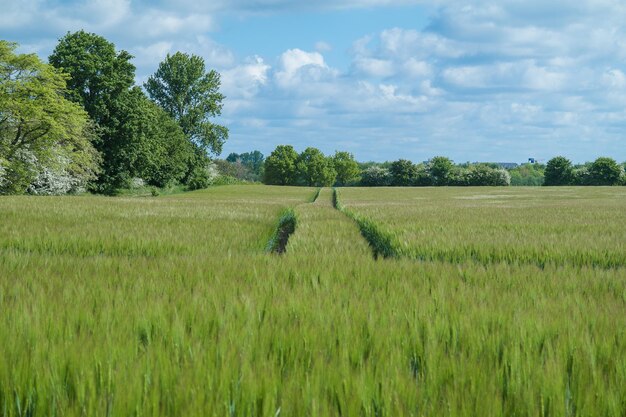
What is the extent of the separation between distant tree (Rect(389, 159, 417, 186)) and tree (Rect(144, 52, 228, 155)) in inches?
2559

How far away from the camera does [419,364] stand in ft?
10.8

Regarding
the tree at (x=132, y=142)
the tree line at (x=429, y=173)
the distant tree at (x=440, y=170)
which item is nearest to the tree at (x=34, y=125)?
the tree at (x=132, y=142)

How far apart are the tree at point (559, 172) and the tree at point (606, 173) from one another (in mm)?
5636

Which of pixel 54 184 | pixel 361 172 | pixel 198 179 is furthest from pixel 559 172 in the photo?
pixel 54 184

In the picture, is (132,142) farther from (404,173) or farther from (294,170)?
(294,170)

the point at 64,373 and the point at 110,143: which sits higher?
the point at 110,143

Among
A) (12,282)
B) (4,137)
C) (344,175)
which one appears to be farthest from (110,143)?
(344,175)

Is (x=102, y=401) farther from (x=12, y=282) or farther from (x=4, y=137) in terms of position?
(x=4, y=137)

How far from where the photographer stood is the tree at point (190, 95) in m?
78.0

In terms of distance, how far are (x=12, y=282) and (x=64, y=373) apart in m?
3.28

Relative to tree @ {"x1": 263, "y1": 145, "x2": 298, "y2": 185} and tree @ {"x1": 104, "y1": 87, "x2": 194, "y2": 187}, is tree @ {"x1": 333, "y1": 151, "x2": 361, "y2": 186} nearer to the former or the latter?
tree @ {"x1": 263, "y1": 145, "x2": 298, "y2": 185}

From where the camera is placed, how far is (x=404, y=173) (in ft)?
449

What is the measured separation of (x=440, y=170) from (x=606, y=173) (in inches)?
1367

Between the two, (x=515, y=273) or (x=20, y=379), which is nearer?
(x=20, y=379)
